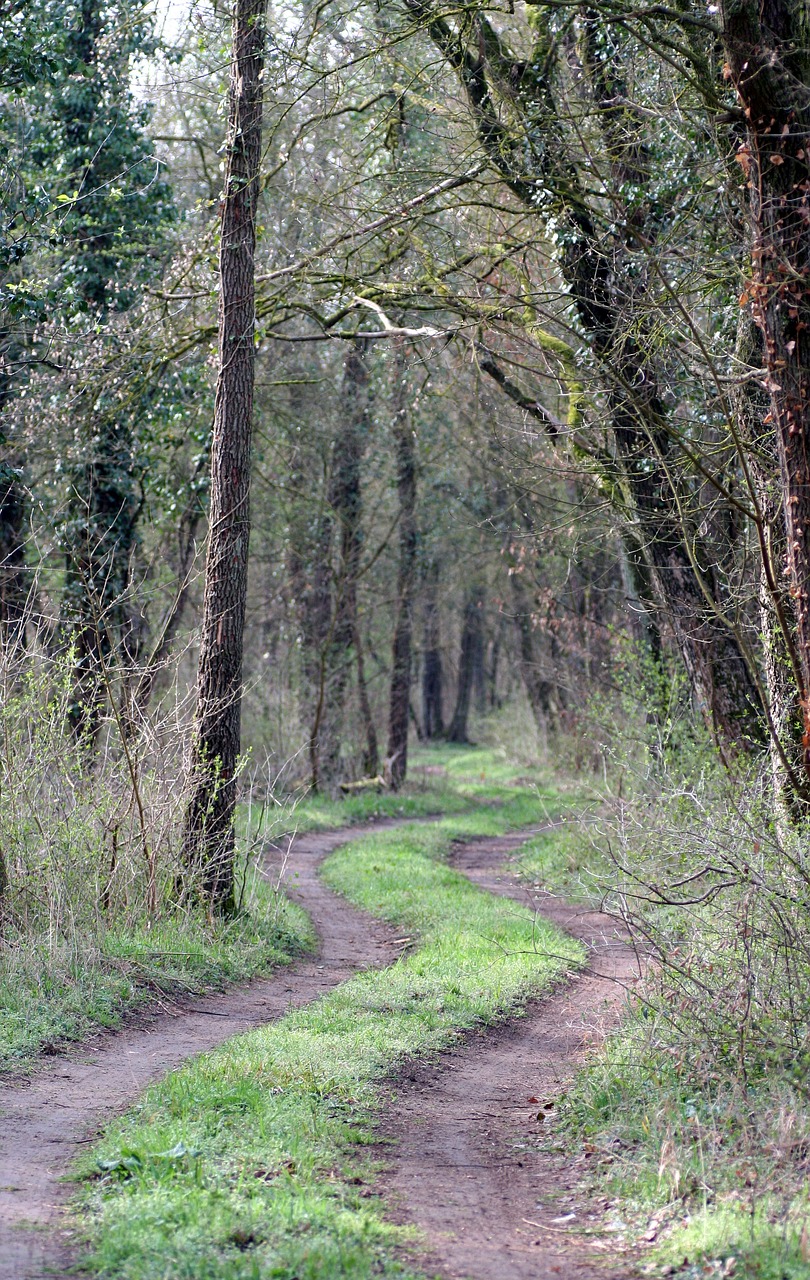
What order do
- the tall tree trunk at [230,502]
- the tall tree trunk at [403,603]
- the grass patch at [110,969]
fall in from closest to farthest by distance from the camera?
the grass patch at [110,969]
the tall tree trunk at [230,502]
the tall tree trunk at [403,603]

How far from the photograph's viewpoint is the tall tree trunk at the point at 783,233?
627cm

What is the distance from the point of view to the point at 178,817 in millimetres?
9672

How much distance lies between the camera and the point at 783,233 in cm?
641

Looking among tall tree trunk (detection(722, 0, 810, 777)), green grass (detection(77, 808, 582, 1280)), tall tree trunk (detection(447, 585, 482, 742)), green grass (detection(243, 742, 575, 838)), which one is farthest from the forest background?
tall tree trunk (detection(447, 585, 482, 742))

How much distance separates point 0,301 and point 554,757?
18.2m

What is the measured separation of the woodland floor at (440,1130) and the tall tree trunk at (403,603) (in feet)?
45.0

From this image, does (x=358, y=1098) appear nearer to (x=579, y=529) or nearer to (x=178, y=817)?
(x=178, y=817)

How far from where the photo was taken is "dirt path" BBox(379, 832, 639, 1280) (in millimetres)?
4461

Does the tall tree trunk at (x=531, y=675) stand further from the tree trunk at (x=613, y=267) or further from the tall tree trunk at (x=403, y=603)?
the tree trunk at (x=613, y=267)

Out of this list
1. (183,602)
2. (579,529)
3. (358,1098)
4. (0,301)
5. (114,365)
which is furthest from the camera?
(183,602)

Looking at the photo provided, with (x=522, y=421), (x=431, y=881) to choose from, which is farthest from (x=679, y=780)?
(x=522, y=421)

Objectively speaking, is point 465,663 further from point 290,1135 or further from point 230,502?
point 290,1135

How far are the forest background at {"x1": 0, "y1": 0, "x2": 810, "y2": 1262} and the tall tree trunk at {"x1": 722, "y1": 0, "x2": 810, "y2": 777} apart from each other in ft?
0.07

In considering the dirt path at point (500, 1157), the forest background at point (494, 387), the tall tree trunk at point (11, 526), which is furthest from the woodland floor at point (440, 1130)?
the tall tree trunk at point (11, 526)
